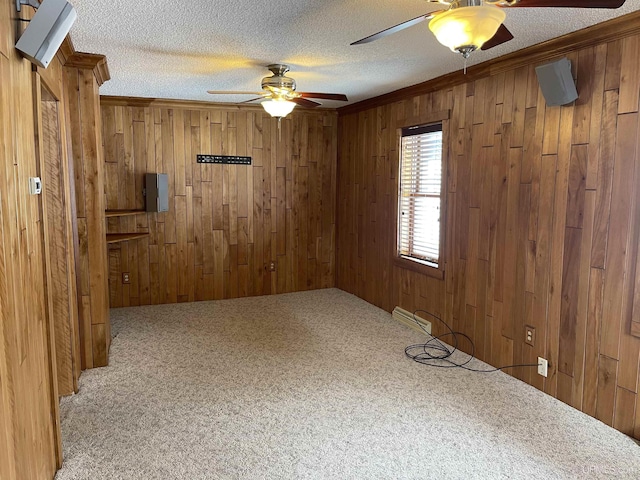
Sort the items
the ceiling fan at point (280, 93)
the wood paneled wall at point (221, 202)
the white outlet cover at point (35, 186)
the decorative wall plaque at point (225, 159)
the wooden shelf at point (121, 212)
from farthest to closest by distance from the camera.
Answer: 1. the decorative wall plaque at point (225, 159)
2. the wood paneled wall at point (221, 202)
3. the wooden shelf at point (121, 212)
4. the ceiling fan at point (280, 93)
5. the white outlet cover at point (35, 186)

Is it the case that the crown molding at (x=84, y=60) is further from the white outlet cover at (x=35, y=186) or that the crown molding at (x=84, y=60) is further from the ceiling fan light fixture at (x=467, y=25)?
the ceiling fan light fixture at (x=467, y=25)

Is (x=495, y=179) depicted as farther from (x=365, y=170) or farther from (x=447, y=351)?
(x=365, y=170)

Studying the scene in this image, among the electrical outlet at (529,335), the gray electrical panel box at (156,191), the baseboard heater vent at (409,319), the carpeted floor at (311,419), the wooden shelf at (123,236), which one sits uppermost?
the gray electrical panel box at (156,191)

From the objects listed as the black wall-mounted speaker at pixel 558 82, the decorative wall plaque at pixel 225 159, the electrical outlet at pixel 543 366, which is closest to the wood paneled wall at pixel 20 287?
the black wall-mounted speaker at pixel 558 82

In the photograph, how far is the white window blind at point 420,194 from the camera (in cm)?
439

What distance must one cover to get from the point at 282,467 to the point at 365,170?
3.81 meters

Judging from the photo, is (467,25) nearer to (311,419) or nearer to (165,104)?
(311,419)

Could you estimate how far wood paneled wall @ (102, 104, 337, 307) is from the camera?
5277 millimetres

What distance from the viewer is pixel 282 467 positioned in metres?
2.39

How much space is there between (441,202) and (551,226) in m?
1.23

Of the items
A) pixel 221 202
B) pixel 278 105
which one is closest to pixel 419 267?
pixel 278 105

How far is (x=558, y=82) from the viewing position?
2883mm

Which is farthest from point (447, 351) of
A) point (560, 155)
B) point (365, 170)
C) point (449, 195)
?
point (365, 170)

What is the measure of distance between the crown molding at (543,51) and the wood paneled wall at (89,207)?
9.29 ft
